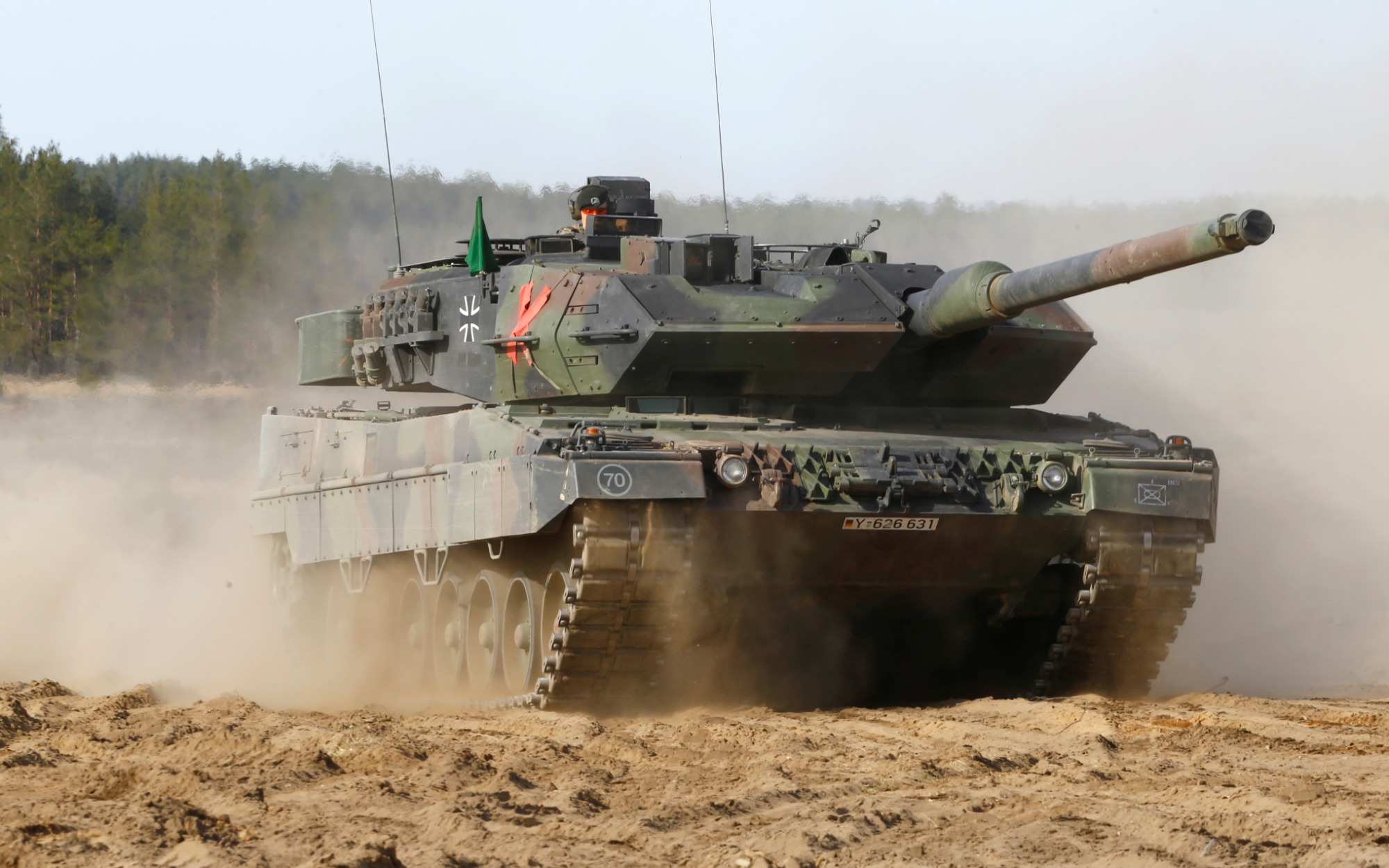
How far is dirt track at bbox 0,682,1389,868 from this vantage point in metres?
6.13

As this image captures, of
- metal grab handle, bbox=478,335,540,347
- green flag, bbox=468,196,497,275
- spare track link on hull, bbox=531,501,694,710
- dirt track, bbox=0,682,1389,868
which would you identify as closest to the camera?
dirt track, bbox=0,682,1389,868

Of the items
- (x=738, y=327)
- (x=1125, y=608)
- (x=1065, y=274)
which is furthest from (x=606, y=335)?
(x=1125, y=608)

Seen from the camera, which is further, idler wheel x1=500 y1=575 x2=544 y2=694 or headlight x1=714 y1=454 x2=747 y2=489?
idler wheel x1=500 y1=575 x2=544 y2=694

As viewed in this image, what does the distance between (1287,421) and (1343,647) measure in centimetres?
1378

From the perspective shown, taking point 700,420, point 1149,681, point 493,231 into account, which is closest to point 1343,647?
point 1149,681

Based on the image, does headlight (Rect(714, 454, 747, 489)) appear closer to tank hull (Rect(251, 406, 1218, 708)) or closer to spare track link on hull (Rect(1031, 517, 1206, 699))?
tank hull (Rect(251, 406, 1218, 708))

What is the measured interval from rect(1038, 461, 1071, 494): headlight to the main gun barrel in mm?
944

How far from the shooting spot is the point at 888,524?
10.1 metres

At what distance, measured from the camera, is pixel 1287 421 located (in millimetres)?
27750

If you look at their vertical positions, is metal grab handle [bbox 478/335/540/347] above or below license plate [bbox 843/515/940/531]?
above

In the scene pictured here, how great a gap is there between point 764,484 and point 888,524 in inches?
31.4

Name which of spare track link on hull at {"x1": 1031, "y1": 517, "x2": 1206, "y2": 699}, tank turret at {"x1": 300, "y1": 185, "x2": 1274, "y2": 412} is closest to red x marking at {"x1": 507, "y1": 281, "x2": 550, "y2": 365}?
tank turret at {"x1": 300, "y1": 185, "x2": 1274, "y2": 412}

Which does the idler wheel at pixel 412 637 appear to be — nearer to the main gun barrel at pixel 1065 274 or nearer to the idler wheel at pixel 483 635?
the idler wheel at pixel 483 635

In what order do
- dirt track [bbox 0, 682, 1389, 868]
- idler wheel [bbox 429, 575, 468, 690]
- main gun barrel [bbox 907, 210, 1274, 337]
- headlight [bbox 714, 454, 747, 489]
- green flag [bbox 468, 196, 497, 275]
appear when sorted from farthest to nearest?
green flag [bbox 468, 196, 497, 275]
idler wheel [bbox 429, 575, 468, 690]
headlight [bbox 714, 454, 747, 489]
main gun barrel [bbox 907, 210, 1274, 337]
dirt track [bbox 0, 682, 1389, 868]
